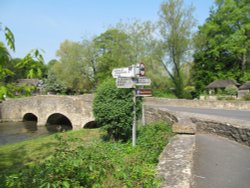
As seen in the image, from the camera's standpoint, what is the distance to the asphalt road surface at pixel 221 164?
4.20 meters

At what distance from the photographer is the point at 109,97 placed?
1111 centimetres

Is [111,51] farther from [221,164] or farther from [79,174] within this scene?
[79,174]

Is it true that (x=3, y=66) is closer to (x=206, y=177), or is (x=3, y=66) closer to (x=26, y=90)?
(x=26, y=90)

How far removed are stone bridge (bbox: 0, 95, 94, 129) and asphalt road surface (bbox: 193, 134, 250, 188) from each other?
55.1 feet

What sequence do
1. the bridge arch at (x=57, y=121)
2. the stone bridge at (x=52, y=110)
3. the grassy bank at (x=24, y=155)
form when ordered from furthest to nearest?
the bridge arch at (x=57, y=121) → the stone bridge at (x=52, y=110) → the grassy bank at (x=24, y=155)

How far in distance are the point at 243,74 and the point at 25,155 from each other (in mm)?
33811

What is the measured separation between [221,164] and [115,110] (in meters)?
6.05

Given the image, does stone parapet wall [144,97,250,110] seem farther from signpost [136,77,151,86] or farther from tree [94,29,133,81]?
signpost [136,77,151,86]

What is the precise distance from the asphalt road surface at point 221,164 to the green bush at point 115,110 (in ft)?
13.1

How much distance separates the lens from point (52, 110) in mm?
26422

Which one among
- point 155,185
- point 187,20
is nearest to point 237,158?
Answer: point 155,185

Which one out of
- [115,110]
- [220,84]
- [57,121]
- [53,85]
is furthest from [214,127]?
[53,85]

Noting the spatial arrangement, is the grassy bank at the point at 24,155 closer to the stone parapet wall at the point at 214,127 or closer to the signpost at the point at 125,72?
the signpost at the point at 125,72

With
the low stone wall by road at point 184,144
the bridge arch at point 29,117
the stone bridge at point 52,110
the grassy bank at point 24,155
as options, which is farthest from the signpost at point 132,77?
the bridge arch at point 29,117
